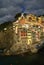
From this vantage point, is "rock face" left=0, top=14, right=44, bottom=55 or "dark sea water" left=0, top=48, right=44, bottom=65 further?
"rock face" left=0, top=14, right=44, bottom=55

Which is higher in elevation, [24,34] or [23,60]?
[24,34]

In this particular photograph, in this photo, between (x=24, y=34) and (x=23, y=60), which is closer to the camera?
(x=23, y=60)

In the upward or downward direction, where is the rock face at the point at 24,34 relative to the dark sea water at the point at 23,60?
upward

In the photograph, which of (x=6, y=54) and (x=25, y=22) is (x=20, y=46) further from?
(x=25, y=22)

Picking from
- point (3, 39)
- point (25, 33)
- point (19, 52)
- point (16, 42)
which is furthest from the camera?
point (3, 39)

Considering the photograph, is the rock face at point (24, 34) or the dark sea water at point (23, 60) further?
the rock face at point (24, 34)

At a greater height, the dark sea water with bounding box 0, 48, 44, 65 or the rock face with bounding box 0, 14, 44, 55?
the rock face with bounding box 0, 14, 44, 55

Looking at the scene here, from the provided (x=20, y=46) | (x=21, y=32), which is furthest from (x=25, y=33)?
(x=20, y=46)

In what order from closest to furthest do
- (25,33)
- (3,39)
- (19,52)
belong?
1. (19,52)
2. (25,33)
3. (3,39)
